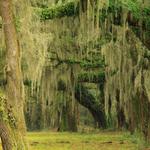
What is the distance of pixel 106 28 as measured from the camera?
1422 centimetres

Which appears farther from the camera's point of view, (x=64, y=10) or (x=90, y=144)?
(x=90, y=144)

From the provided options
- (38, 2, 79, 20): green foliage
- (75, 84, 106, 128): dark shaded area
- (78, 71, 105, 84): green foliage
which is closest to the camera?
(38, 2, 79, 20): green foliage

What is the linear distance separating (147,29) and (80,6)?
1.65 metres

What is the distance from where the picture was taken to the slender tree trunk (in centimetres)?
755

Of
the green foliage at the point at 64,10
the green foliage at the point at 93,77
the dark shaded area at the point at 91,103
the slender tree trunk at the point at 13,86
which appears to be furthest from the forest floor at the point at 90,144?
the slender tree trunk at the point at 13,86

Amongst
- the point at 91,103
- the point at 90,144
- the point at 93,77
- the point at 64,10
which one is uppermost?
the point at 64,10

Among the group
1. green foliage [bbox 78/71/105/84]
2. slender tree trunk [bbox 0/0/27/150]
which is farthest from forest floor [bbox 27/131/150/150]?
slender tree trunk [bbox 0/0/27/150]

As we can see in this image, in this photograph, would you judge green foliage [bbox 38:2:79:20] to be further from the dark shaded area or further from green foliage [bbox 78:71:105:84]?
the dark shaded area

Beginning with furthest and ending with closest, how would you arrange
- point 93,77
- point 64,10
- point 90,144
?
point 93,77
point 90,144
point 64,10

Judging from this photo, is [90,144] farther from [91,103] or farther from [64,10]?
[91,103]

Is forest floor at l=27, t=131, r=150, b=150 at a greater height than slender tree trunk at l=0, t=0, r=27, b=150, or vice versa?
slender tree trunk at l=0, t=0, r=27, b=150

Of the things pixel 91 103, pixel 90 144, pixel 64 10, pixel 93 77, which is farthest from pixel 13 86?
pixel 91 103

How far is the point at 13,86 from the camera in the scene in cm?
856

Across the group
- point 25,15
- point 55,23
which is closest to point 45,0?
point 55,23
